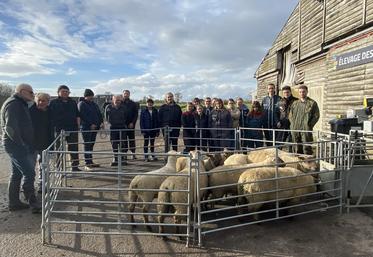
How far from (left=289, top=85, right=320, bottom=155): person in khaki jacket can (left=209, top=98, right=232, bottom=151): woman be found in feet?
6.43

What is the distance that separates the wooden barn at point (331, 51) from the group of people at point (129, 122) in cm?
348

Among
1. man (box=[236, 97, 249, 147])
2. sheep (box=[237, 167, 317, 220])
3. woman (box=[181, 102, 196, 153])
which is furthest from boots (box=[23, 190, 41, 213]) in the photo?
man (box=[236, 97, 249, 147])

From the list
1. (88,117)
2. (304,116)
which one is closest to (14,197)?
(88,117)

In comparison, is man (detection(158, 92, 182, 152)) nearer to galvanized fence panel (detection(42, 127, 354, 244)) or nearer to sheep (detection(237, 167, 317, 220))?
galvanized fence panel (detection(42, 127, 354, 244))

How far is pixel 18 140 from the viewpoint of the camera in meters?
6.27

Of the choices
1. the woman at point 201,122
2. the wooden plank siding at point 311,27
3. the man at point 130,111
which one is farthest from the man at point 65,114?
the wooden plank siding at point 311,27

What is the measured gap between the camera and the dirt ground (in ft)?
16.0

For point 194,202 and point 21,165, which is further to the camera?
point 21,165

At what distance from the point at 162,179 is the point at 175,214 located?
0.70 m

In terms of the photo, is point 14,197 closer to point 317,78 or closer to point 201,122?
point 201,122

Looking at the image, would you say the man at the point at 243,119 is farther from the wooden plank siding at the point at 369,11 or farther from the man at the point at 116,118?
the wooden plank siding at the point at 369,11

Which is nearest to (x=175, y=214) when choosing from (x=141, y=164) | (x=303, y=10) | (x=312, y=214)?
(x=312, y=214)

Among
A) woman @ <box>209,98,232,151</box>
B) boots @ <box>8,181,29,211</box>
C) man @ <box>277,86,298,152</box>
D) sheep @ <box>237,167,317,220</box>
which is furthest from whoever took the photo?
woman @ <box>209,98,232,151</box>

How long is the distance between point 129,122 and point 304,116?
220 inches
